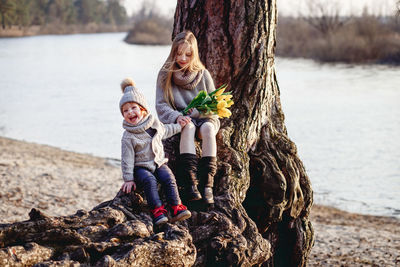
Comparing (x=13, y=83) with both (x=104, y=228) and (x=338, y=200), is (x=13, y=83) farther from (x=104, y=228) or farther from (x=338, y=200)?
(x=104, y=228)

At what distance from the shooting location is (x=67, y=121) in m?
16.5

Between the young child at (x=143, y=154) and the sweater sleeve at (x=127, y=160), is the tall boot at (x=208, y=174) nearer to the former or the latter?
the young child at (x=143, y=154)

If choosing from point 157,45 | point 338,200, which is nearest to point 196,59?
point 338,200

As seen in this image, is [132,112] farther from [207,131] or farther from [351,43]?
[351,43]

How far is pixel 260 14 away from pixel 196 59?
81 centimetres

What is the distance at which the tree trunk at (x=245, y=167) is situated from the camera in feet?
11.7

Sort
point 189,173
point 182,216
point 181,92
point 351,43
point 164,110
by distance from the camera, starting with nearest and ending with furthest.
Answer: point 182,216
point 189,173
point 164,110
point 181,92
point 351,43

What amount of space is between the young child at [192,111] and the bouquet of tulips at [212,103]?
0.07 metres

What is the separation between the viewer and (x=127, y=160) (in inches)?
144

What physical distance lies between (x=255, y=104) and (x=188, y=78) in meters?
0.77

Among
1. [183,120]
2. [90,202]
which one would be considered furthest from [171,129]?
[90,202]

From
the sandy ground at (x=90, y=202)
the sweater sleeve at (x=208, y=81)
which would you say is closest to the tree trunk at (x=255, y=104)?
the sweater sleeve at (x=208, y=81)

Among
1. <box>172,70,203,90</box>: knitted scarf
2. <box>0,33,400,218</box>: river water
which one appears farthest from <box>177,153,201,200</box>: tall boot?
<box>0,33,400,218</box>: river water

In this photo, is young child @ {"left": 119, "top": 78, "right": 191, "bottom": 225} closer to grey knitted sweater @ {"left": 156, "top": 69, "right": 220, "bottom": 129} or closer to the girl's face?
grey knitted sweater @ {"left": 156, "top": 69, "right": 220, "bottom": 129}
